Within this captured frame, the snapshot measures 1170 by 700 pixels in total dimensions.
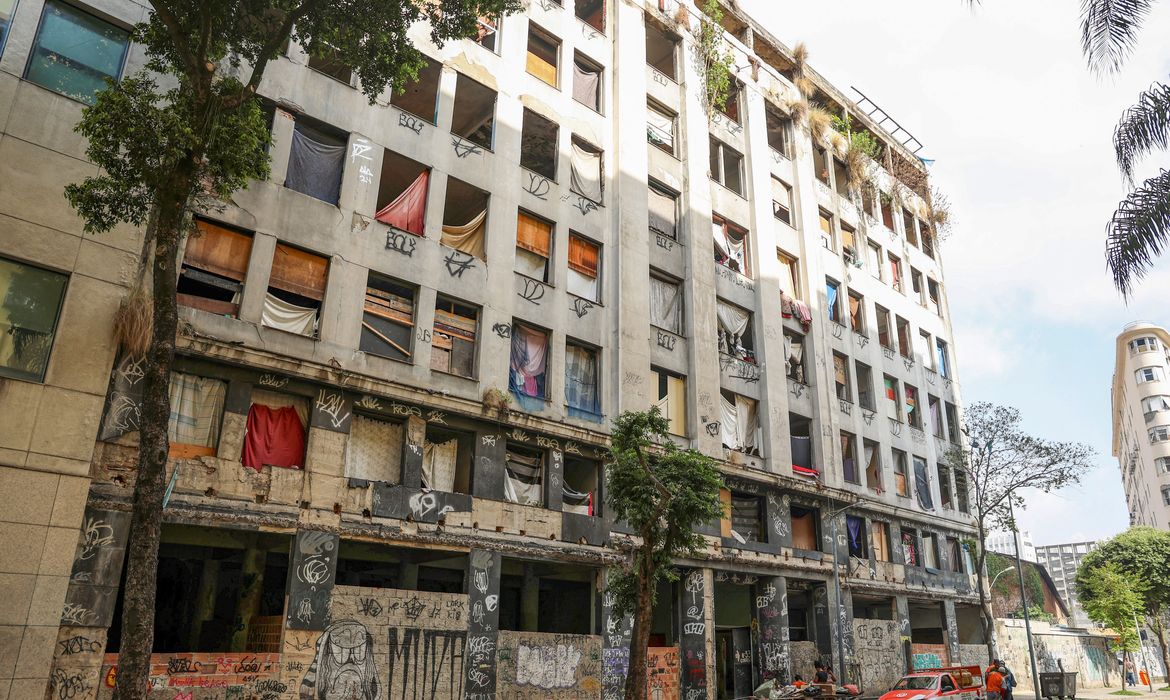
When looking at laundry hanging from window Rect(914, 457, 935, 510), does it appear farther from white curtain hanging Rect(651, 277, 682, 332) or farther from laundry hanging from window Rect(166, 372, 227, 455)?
laundry hanging from window Rect(166, 372, 227, 455)

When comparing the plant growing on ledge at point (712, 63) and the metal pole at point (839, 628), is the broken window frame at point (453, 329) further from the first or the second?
the metal pole at point (839, 628)

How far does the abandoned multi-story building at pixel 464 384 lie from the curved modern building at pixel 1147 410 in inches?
2405

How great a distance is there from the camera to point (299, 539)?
17.0 m

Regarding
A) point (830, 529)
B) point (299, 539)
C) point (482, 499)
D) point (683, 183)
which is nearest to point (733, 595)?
point (830, 529)

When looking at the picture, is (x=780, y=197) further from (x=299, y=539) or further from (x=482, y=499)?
(x=299, y=539)

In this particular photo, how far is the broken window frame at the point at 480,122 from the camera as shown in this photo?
78.5 feet

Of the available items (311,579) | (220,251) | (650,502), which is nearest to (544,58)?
(220,251)

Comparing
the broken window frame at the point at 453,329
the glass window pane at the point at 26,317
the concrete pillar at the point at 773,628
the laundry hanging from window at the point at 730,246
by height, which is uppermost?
the laundry hanging from window at the point at 730,246

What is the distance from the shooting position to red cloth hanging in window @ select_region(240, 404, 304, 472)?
17.4m

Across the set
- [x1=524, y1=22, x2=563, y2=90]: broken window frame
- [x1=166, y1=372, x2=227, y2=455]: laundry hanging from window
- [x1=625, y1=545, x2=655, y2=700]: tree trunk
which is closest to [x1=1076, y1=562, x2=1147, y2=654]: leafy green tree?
[x1=625, y1=545, x2=655, y2=700]: tree trunk

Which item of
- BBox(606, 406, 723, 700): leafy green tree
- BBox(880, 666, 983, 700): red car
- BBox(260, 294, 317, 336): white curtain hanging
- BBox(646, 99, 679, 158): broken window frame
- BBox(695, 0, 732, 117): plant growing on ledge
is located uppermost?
BBox(695, 0, 732, 117): plant growing on ledge

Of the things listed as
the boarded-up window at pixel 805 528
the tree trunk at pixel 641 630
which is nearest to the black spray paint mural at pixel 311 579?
the tree trunk at pixel 641 630

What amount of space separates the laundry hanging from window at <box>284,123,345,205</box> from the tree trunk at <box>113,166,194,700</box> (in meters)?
7.70

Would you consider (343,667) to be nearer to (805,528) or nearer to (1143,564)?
(805,528)
